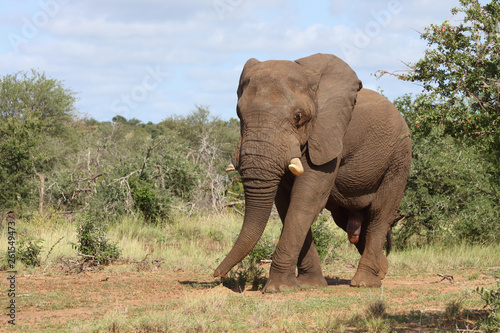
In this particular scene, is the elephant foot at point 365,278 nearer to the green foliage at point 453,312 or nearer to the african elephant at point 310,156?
the african elephant at point 310,156

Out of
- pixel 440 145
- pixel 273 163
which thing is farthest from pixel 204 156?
pixel 273 163

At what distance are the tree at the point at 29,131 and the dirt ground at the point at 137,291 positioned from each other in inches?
269

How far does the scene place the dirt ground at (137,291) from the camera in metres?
7.11

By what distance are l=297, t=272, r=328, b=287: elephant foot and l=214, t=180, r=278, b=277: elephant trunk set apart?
1.47m

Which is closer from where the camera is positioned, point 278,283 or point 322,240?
point 278,283

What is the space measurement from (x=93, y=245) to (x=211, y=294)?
3974mm

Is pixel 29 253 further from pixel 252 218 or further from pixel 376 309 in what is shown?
pixel 376 309

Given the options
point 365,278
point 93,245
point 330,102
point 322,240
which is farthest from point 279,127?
point 93,245

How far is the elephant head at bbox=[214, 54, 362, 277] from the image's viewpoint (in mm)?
7535

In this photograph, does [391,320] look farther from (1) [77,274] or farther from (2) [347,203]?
(1) [77,274]

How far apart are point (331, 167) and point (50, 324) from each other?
398cm

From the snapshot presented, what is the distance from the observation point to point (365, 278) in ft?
30.1

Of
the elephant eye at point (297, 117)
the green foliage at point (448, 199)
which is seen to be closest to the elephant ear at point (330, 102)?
the elephant eye at point (297, 117)

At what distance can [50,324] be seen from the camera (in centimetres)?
638
